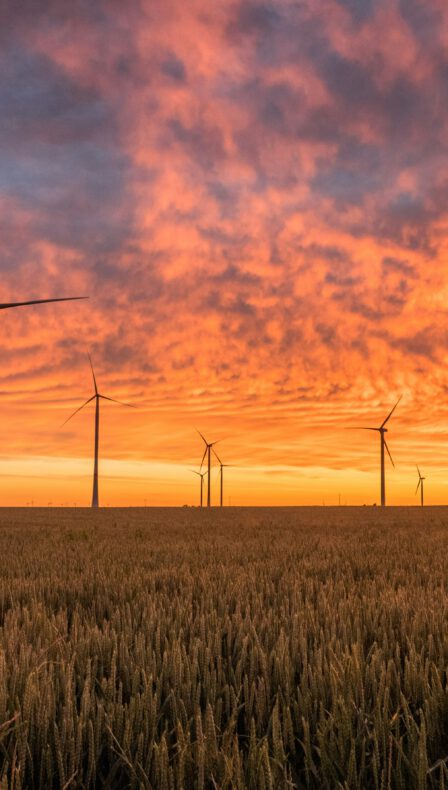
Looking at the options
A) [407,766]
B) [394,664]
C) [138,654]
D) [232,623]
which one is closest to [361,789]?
[407,766]

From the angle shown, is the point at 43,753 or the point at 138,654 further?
the point at 138,654

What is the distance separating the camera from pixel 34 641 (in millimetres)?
4297

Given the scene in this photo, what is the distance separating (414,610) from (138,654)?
105 inches

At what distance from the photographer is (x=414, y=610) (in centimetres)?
Result: 525

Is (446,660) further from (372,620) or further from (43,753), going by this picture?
(43,753)

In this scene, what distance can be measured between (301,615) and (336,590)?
1.99 m

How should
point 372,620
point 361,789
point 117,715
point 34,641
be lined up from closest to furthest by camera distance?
point 361,789 → point 117,715 → point 34,641 → point 372,620

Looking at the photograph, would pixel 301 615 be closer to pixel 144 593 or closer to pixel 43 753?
pixel 144 593

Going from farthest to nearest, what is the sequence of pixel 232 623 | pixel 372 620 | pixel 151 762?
pixel 372 620, pixel 232 623, pixel 151 762

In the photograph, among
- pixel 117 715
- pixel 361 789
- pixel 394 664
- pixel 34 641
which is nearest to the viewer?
pixel 361 789

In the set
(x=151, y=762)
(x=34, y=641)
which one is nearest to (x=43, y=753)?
(x=151, y=762)

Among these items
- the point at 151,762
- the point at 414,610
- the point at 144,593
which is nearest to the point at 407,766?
the point at 151,762

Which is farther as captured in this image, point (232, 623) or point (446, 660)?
point (232, 623)

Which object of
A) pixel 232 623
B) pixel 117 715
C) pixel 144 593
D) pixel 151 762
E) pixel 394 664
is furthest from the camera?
pixel 144 593
